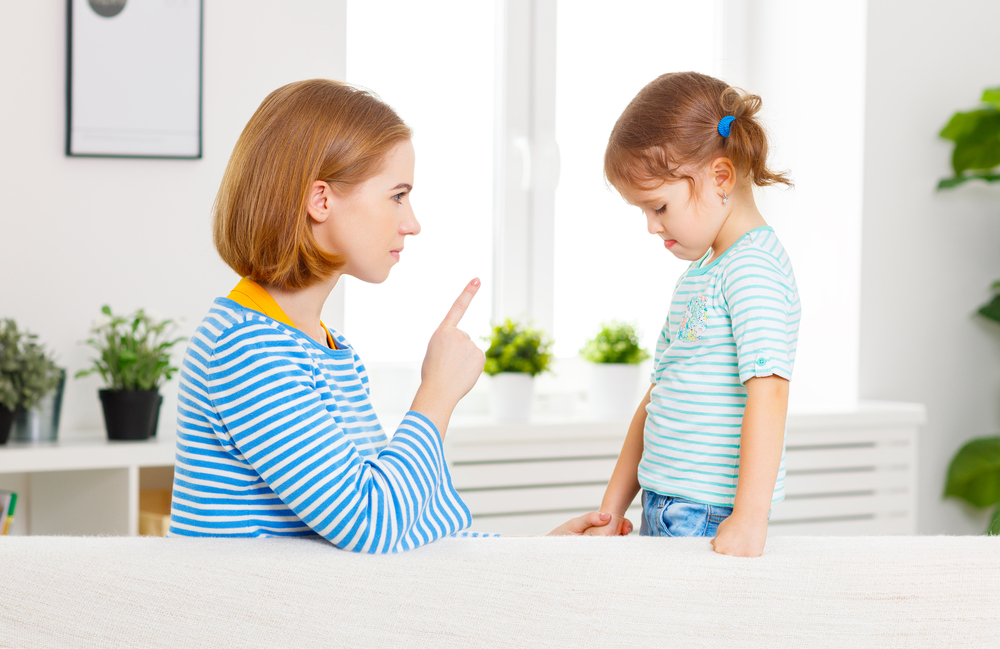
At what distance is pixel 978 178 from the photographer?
2.54 m

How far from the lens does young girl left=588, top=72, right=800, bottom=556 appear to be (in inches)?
42.9

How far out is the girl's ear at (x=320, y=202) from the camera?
3.09 ft

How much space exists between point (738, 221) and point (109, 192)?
1563 mm

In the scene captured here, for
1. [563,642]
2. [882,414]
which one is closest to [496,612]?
[563,642]

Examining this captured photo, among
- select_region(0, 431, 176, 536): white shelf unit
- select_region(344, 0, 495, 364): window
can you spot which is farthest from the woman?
select_region(344, 0, 495, 364): window

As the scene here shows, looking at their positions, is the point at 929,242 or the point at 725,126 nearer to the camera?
the point at 725,126

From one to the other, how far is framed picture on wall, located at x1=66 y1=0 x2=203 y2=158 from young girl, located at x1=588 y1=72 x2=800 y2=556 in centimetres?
133

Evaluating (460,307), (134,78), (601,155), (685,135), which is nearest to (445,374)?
(460,307)

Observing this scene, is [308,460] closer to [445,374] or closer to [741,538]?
[445,374]

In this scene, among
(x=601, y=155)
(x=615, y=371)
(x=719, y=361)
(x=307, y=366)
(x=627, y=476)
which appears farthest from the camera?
(x=601, y=155)

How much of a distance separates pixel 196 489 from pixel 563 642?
403mm

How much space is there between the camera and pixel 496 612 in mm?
747

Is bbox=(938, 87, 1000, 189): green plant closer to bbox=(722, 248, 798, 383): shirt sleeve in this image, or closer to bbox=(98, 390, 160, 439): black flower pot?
bbox=(722, 248, 798, 383): shirt sleeve

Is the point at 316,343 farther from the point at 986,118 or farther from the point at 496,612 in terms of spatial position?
the point at 986,118
